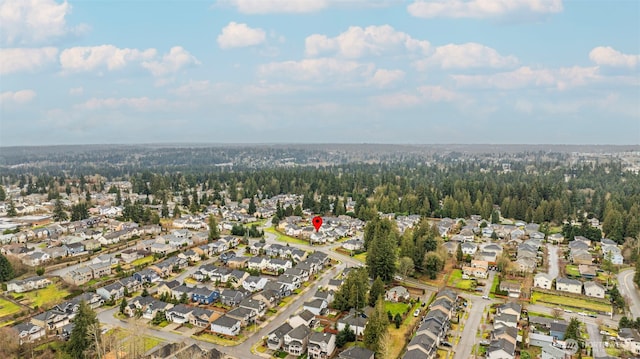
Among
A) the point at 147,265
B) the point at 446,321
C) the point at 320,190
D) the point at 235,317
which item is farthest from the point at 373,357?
the point at 320,190

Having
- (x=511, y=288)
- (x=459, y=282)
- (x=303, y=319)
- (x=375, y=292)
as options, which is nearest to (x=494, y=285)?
(x=511, y=288)

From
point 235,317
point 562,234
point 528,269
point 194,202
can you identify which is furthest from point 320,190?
point 235,317

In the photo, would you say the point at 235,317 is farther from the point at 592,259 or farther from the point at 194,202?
the point at 194,202

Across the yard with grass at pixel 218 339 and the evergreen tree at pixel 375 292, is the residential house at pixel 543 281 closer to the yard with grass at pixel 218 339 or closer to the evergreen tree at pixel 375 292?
the evergreen tree at pixel 375 292

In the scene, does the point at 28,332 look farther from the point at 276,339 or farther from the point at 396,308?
the point at 396,308

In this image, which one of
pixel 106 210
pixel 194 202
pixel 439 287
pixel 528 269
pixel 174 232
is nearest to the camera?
pixel 439 287

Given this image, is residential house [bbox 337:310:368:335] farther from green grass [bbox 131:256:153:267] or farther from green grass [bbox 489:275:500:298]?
green grass [bbox 131:256:153:267]

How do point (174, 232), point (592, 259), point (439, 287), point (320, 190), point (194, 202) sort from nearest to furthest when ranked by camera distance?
point (439, 287) < point (592, 259) < point (174, 232) < point (194, 202) < point (320, 190)

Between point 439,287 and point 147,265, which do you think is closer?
point 439,287
